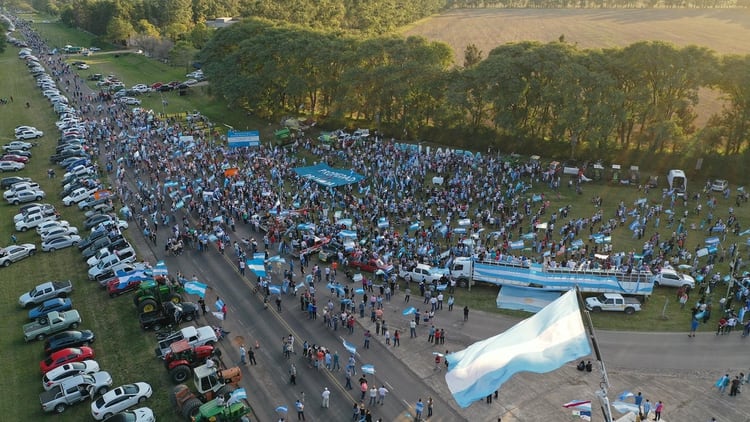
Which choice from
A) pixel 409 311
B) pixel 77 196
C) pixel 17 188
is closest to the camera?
pixel 409 311

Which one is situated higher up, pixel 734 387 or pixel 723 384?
pixel 734 387

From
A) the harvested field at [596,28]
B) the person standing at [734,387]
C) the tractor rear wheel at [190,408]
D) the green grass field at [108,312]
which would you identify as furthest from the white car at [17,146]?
the harvested field at [596,28]

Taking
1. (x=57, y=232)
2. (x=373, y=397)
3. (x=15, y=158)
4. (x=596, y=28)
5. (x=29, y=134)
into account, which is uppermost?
(x=596, y=28)

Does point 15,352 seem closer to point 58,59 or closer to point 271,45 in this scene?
point 271,45

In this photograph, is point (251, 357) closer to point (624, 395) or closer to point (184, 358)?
point (184, 358)

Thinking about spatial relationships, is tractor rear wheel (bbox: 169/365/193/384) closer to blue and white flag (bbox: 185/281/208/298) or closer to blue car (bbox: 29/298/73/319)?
blue and white flag (bbox: 185/281/208/298)

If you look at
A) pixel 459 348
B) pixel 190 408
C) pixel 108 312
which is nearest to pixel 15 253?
pixel 108 312

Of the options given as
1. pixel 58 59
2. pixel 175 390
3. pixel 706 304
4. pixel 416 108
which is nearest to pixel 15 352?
pixel 175 390

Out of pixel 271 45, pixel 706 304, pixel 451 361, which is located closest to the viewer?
pixel 451 361
